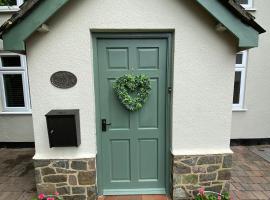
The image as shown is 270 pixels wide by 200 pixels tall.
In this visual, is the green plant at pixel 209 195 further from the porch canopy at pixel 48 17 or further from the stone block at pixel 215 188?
the porch canopy at pixel 48 17

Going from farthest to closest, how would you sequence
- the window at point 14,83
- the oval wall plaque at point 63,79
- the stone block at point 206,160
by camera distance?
the window at point 14,83 → the stone block at point 206,160 → the oval wall plaque at point 63,79

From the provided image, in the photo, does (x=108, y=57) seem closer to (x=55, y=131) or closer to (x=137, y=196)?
(x=55, y=131)

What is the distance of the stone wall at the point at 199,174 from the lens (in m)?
2.93

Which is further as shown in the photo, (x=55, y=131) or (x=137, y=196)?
(x=137, y=196)

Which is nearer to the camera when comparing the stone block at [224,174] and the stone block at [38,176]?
the stone block at [38,176]

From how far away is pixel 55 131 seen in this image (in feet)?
8.68

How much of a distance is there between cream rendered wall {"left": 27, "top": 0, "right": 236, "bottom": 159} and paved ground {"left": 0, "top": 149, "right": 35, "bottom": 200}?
101cm

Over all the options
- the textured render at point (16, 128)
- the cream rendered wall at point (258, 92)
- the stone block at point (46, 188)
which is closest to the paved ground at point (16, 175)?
the textured render at point (16, 128)

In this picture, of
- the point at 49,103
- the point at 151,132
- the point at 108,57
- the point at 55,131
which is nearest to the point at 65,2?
the point at 108,57

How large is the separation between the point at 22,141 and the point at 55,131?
3495 mm

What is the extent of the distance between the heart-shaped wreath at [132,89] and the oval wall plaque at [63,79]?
602 millimetres

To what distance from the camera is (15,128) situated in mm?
5316

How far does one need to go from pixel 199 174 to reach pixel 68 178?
1985 millimetres

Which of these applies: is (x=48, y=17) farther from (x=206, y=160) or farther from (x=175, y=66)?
(x=206, y=160)
